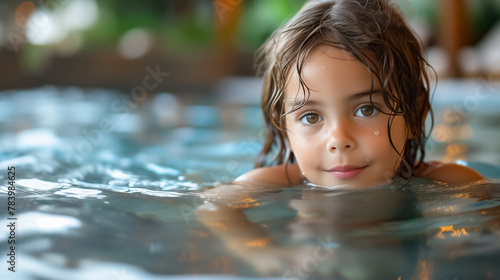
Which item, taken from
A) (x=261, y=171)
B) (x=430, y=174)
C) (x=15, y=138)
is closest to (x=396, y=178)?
(x=430, y=174)

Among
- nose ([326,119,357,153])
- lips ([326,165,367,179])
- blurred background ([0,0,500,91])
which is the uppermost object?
blurred background ([0,0,500,91])

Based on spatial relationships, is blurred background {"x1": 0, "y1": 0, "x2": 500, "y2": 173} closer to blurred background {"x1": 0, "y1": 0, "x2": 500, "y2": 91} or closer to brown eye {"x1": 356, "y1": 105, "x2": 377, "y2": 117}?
blurred background {"x1": 0, "y1": 0, "x2": 500, "y2": 91}

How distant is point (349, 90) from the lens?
165 cm

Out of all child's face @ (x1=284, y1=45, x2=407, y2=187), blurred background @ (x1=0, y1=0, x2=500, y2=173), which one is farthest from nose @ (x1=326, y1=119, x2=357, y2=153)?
blurred background @ (x1=0, y1=0, x2=500, y2=173)

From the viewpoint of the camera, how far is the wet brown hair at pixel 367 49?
170 centimetres

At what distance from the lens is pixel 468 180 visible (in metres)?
1.98

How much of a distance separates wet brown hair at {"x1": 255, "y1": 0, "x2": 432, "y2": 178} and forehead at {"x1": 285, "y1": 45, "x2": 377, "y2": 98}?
2cm

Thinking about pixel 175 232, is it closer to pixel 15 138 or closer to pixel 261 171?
pixel 261 171

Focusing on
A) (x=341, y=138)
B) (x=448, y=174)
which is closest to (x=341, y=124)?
(x=341, y=138)

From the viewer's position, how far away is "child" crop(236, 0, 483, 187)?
1669mm

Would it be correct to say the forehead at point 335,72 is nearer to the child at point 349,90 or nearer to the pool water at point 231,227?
the child at point 349,90

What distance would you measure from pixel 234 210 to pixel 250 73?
33.7ft

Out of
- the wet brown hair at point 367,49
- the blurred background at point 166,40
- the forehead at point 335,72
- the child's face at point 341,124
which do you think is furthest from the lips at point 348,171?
the blurred background at point 166,40

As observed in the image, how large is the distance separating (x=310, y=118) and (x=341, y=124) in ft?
0.40
